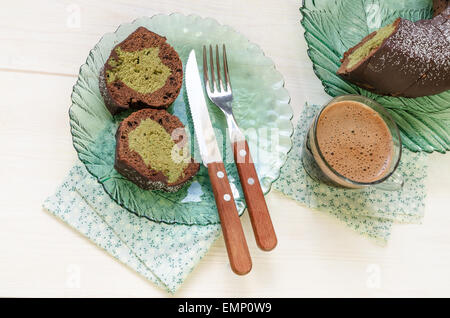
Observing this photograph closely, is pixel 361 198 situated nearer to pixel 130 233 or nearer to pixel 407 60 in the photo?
pixel 407 60

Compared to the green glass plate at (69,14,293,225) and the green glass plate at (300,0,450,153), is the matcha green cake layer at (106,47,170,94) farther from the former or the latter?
the green glass plate at (300,0,450,153)

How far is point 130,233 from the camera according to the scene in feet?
3.33

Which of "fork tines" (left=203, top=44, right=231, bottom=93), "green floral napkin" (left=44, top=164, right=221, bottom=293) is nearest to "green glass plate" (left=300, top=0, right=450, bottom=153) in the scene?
"fork tines" (left=203, top=44, right=231, bottom=93)

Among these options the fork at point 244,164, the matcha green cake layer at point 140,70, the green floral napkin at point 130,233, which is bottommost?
the green floral napkin at point 130,233

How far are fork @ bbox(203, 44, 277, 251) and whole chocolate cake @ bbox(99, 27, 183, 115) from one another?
0.09 m

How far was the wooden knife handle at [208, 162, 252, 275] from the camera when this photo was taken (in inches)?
37.9

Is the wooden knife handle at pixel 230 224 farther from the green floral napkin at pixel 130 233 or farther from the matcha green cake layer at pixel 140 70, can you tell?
the matcha green cake layer at pixel 140 70

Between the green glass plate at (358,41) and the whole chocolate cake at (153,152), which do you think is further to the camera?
the green glass plate at (358,41)

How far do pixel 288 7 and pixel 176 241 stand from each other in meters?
0.69

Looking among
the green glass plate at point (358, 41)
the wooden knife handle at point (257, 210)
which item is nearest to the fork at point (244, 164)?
the wooden knife handle at point (257, 210)

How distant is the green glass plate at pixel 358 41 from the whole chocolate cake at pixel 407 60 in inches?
2.9

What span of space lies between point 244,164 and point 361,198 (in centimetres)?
32

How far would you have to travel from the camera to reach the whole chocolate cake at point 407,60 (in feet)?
3.34

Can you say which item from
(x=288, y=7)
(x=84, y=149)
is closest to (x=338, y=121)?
(x=288, y=7)
